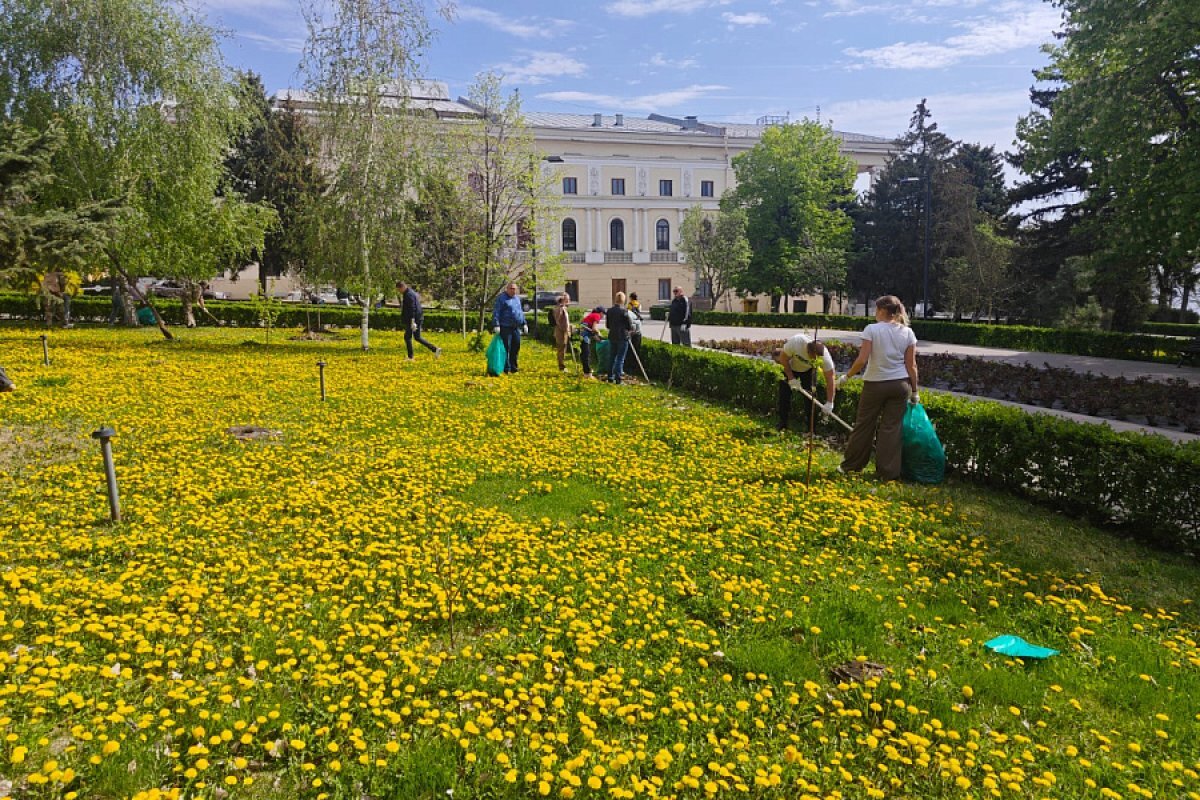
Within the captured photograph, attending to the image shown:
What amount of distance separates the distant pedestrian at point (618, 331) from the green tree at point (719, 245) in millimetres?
32239

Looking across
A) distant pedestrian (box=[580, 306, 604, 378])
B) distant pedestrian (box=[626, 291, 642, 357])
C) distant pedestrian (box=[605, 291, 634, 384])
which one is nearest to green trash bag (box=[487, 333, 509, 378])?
distant pedestrian (box=[580, 306, 604, 378])

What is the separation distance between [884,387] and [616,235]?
55234mm

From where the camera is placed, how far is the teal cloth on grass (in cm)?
423

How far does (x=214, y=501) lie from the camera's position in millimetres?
6547

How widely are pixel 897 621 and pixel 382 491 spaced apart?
4.65 m

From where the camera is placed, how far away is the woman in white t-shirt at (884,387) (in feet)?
24.2

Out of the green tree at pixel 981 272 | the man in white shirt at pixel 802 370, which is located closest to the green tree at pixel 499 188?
the man in white shirt at pixel 802 370

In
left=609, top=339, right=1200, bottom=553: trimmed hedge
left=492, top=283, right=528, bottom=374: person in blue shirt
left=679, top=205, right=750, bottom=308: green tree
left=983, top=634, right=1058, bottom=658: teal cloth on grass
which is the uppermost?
left=679, top=205, right=750, bottom=308: green tree

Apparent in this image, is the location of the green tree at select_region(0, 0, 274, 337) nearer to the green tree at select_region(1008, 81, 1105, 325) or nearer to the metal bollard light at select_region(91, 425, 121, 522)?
the metal bollard light at select_region(91, 425, 121, 522)

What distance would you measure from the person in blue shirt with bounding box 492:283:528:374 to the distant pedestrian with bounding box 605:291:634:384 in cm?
194

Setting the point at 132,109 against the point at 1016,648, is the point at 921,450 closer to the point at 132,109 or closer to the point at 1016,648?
Answer: the point at 1016,648

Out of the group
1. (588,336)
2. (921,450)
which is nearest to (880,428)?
(921,450)

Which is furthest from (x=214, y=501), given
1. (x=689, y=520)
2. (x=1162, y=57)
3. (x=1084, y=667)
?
(x=1162, y=57)

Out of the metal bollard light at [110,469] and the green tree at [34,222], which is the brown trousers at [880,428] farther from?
the green tree at [34,222]
